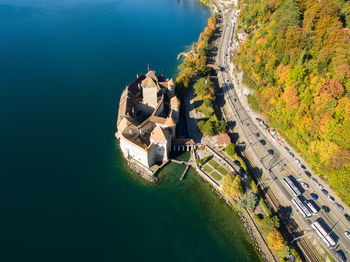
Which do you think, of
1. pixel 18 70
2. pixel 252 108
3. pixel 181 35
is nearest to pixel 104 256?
pixel 252 108

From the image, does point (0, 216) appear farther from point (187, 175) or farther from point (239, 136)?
point (239, 136)

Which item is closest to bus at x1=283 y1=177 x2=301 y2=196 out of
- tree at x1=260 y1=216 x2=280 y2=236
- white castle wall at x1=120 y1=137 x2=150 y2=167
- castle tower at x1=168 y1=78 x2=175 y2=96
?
tree at x1=260 y1=216 x2=280 y2=236

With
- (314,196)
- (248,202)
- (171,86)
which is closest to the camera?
(248,202)

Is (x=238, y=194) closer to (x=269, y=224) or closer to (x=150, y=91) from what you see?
(x=269, y=224)

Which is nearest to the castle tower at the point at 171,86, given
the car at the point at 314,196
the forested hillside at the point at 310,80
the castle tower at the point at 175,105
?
the castle tower at the point at 175,105

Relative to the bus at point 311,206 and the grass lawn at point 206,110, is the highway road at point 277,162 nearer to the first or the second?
the bus at point 311,206

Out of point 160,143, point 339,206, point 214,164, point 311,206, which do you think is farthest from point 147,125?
point 339,206
